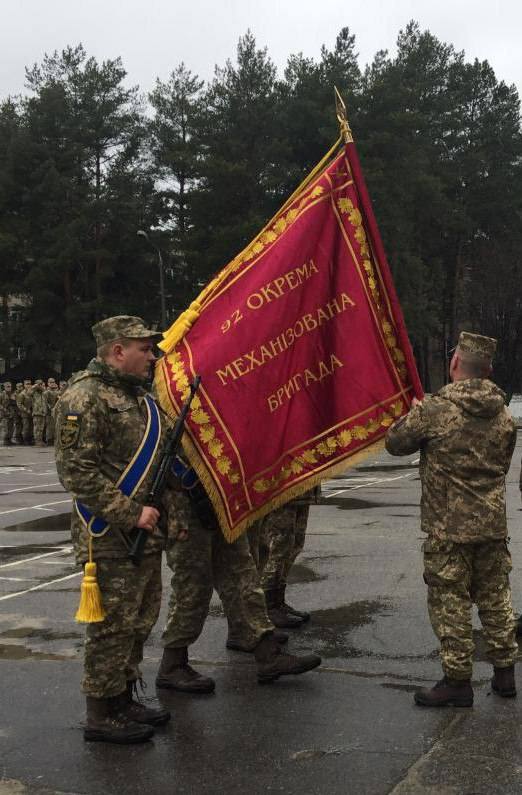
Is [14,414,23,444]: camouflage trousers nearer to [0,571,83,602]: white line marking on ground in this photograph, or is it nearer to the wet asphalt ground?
[0,571,83,602]: white line marking on ground

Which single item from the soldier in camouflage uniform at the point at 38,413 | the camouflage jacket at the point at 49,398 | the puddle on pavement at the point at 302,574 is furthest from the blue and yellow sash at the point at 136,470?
the soldier in camouflage uniform at the point at 38,413

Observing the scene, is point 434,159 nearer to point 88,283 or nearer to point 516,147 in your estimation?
point 516,147

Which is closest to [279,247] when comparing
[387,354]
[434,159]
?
[387,354]

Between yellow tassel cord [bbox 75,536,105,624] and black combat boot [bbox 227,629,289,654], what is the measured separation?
116cm

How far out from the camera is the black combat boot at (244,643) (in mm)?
5406

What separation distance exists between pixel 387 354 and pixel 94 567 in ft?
7.10

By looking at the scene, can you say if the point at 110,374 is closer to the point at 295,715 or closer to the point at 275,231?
the point at 275,231

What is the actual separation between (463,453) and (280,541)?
6.31ft

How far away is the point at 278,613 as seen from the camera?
261 inches

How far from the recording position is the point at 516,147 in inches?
2461

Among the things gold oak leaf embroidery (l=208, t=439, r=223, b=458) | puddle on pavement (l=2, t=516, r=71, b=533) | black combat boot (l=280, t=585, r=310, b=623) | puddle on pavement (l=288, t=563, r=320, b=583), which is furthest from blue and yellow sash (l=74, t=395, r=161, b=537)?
puddle on pavement (l=2, t=516, r=71, b=533)

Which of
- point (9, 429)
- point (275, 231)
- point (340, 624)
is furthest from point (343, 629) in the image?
point (9, 429)

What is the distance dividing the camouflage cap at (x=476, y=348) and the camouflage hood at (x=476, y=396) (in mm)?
116

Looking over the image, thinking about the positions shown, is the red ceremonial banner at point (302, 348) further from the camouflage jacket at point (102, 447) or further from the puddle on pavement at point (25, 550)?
the puddle on pavement at point (25, 550)
